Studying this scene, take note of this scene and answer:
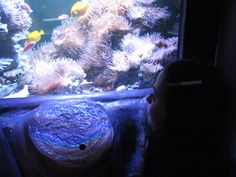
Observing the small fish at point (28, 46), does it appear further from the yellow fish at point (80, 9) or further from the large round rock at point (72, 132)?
the large round rock at point (72, 132)

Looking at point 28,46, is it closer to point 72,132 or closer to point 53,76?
point 53,76

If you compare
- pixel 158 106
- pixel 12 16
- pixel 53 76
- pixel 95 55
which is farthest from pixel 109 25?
pixel 158 106

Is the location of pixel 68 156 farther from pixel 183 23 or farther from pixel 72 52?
pixel 72 52

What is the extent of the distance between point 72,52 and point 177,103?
3584 mm

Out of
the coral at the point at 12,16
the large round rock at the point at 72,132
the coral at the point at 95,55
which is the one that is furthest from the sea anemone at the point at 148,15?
the large round rock at the point at 72,132

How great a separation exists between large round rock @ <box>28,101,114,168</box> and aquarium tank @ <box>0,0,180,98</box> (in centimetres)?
143

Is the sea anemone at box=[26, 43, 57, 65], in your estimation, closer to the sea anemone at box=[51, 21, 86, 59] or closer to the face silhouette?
the sea anemone at box=[51, 21, 86, 59]

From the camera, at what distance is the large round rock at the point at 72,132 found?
5.34ft

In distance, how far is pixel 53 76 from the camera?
3.66 meters

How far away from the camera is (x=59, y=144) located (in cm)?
168

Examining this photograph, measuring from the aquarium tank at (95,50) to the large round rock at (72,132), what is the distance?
143 centimetres

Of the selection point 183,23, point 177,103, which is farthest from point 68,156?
point 183,23

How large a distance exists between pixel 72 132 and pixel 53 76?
204 cm

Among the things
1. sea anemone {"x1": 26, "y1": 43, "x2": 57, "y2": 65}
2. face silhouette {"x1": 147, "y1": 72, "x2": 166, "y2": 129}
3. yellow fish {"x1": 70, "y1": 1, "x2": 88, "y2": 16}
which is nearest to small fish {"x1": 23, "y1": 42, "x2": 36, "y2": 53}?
sea anemone {"x1": 26, "y1": 43, "x2": 57, "y2": 65}
